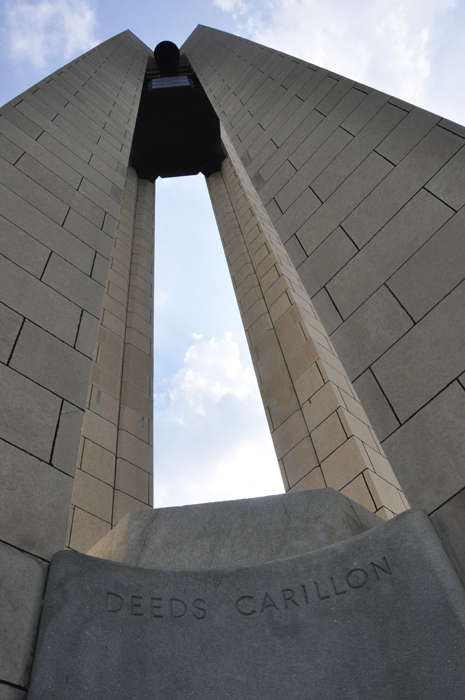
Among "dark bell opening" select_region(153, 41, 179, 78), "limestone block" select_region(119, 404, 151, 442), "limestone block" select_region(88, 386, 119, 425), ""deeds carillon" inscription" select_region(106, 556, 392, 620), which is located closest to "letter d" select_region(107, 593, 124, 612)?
""deeds carillon" inscription" select_region(106, 556, 392, 620)

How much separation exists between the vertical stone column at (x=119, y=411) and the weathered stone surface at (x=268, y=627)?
3.54m

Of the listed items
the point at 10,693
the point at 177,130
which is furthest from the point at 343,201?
the point at 177,130

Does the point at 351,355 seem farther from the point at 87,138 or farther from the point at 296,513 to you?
the point at 87,138

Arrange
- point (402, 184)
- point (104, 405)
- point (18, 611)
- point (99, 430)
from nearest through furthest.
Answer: point (18, 611)
point (402, 184)
point (99, 430)
point (104, 405)

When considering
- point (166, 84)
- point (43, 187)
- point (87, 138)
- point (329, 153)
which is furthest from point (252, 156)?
point (166, 84)

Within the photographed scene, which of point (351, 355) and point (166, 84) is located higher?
point (166, 84)

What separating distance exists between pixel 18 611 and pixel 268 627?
1241 mm

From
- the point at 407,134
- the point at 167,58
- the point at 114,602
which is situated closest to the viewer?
the point at 114,602

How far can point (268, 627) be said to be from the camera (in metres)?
2.61

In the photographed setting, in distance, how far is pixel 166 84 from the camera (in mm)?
18078

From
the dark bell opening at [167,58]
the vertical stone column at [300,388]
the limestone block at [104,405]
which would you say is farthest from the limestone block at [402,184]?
the dark bell opening at [167,58]

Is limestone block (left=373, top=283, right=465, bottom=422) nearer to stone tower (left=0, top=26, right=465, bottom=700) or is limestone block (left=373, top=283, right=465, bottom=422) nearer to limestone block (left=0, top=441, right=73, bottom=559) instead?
stone tower (left=0, top=26, right=465, bottom=700)

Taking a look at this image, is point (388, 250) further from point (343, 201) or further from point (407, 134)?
point (407, 134)

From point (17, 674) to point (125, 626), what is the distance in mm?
522
